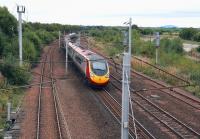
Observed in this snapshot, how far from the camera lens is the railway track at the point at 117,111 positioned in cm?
1977

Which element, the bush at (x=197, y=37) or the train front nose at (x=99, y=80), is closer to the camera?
the train front nose at (x=99, y=80)

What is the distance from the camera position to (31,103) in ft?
89.2

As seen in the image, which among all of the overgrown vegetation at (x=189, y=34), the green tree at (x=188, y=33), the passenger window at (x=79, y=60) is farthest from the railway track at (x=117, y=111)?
the green tree at (x=188, y=33)

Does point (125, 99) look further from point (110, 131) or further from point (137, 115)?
point (137, 115)

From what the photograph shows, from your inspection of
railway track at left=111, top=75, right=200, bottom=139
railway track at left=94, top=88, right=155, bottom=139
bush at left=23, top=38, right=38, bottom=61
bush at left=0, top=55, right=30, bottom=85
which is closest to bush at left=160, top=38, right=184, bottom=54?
bush at left=23, top=38, right=38, bottom=61

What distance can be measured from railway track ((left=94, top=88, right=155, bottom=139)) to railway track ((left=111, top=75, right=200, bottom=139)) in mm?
1279

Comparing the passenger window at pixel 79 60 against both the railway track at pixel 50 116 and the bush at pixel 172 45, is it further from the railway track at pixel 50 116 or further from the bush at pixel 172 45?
the bush at pixel 172 45

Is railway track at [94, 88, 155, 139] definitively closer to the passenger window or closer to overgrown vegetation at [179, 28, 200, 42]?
the passenger window

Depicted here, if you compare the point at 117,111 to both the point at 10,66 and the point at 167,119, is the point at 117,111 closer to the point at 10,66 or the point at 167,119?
the point at 167,119

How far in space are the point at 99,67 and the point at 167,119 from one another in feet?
32.6

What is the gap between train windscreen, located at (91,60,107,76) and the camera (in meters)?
31.5

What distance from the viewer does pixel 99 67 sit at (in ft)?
104

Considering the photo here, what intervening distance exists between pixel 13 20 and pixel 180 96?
93.9 ft

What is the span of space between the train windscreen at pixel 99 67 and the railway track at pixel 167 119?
11.2 feet
